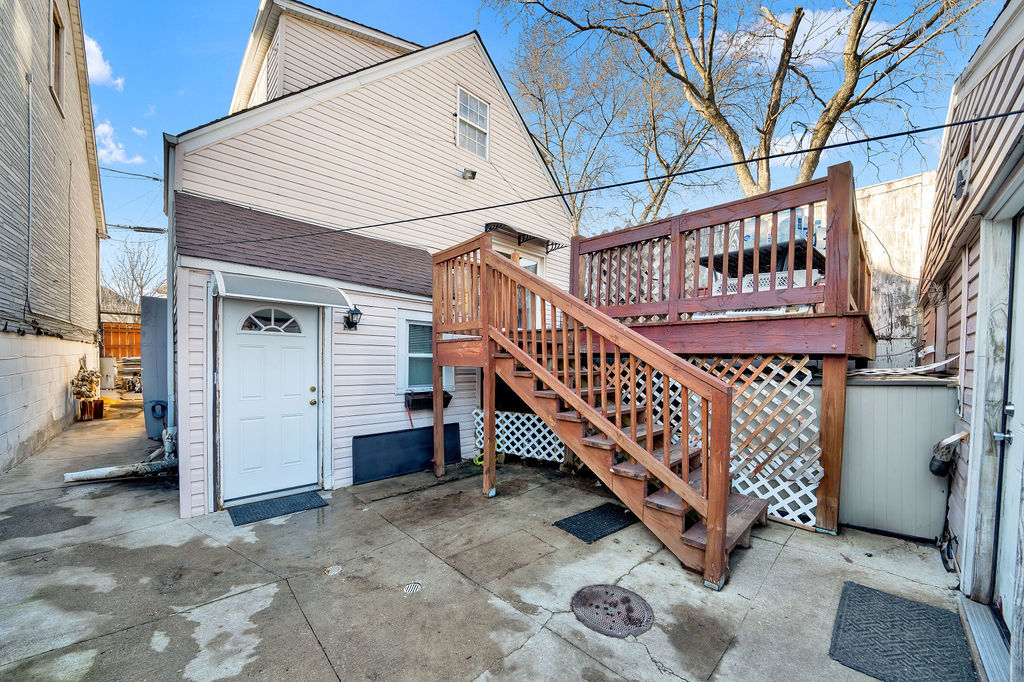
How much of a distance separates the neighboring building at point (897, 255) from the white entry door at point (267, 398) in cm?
1070

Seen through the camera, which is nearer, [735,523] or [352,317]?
[735,523]

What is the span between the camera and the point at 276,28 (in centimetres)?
623

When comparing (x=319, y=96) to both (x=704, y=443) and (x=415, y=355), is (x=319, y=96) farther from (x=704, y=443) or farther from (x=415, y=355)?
(x=704, y=443)

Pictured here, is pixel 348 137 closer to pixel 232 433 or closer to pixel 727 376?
pixel 232 433

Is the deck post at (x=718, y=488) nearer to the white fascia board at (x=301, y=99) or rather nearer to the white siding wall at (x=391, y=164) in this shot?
the white siding wall at (x=391, y=164)

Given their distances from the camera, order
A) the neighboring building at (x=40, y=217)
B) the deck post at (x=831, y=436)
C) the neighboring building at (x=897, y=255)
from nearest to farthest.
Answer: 1. the deck post at (x=831, y=436)
2. the neighboring building at (x=40, y=217)
3. the neighboring building at (x=897, y=255)

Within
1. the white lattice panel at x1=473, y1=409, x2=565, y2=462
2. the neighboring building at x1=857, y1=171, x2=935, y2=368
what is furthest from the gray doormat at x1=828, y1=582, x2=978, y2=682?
the neighboring building at x1=857, y1=171, x2=935, y2=368

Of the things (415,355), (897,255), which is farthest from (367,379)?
(897,255)

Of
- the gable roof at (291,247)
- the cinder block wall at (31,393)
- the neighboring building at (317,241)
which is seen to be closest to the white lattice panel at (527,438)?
the neighboring building at (317,241)

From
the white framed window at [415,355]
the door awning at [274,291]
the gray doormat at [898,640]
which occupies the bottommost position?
the gray doormat at [898,640]

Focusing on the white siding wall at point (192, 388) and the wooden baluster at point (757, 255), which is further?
the white siding wall at point (192, 388)

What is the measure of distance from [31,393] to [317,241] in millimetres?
5521

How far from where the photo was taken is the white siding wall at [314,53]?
596 centimetres

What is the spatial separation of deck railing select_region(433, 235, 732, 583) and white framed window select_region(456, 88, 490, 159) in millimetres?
3151
